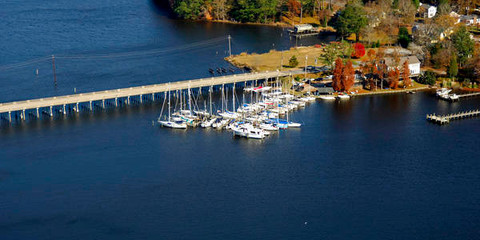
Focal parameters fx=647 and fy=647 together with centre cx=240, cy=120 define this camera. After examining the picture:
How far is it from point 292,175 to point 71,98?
3677 centimetres

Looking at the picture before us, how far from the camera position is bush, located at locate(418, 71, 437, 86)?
104m

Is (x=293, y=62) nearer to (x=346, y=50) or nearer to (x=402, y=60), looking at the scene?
(x=346, y=50)

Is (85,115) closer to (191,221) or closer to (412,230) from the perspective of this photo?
(191,221)

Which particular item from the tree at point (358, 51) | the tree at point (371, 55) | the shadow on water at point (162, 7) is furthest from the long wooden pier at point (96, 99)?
the shadow on water at point (162, 7)

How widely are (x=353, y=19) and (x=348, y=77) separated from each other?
106 ft

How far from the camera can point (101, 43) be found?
430 ft

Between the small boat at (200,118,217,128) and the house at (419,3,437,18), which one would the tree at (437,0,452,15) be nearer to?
the house at (419,3,437,18)

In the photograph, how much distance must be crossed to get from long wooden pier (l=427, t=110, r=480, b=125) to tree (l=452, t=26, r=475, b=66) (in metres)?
16.4

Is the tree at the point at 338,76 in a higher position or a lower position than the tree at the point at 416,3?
lower

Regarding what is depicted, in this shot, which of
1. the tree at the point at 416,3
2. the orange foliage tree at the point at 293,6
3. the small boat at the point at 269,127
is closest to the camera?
the small boat at the point at 269,127

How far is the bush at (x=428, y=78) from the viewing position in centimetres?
10400

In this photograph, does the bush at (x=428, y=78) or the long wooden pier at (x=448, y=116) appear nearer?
the long wooden pier at (x=448, y=116)

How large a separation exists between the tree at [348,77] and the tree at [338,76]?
552 millimetres

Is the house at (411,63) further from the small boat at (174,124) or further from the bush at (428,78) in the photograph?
the small boat at (174,124)
